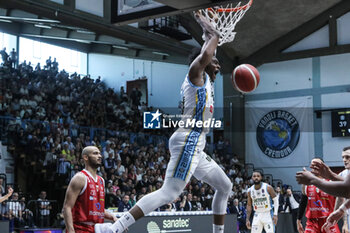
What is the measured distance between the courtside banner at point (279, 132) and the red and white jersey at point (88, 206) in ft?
64.6

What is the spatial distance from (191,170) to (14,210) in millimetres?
8861

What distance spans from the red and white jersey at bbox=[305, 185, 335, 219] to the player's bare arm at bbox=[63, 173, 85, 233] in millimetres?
4340

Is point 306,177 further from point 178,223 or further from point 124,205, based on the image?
point 124,205

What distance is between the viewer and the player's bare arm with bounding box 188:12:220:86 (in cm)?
546

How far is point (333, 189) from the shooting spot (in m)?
3.92

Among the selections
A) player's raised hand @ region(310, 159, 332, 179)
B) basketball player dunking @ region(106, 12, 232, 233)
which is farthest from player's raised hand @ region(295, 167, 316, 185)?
basketball player dunking @ region(106, 12, 232, 233)

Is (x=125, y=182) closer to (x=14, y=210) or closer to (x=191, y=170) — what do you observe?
(x=14, y=210)

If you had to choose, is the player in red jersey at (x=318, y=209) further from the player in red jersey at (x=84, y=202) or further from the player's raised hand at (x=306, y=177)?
the player's raised hand at (x=306, y=177)

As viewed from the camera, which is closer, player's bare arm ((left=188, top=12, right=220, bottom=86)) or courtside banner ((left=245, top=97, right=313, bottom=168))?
player's bare arm ((left=188, top=12, right=220, bottom=86))

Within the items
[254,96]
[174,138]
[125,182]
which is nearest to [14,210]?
[125,182]

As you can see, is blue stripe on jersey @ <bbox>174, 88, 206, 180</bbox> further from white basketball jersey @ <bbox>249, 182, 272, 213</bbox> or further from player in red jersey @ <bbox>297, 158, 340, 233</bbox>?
white basketball jersey @ <bbox>249, 182, 272, 213</bbox>

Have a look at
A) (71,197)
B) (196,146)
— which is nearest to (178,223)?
(71,197)

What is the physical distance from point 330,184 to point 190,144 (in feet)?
6.35

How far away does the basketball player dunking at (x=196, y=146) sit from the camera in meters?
5.38
